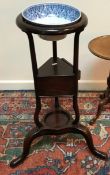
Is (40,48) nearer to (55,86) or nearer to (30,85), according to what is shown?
(30,85)

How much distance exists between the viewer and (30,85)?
7.30 ft

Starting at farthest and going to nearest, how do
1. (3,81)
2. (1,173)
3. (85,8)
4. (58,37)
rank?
(3,81)
(85,8)
(1,173)
(58,37)

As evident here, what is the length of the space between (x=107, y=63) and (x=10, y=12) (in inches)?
34.2

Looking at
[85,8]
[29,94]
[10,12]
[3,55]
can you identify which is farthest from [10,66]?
[85,8]

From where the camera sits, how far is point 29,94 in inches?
86.4

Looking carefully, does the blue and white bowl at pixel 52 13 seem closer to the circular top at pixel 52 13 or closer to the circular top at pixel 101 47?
the circular top at pixel 52 13

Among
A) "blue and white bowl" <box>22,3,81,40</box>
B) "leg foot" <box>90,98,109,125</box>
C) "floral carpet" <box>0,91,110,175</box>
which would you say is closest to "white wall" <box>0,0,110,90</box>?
"floral carpet" <box>0,91,110,175</box>

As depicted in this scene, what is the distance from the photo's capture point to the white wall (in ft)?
6.06

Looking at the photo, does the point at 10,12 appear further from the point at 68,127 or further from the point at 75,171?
the point at 75,171

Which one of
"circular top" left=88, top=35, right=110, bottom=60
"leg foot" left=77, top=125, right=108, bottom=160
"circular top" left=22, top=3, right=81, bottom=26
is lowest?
"leg foot" left=77, top=125, right=108, bottom=160

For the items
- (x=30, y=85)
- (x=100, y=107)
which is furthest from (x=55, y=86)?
(x=30, y=85)

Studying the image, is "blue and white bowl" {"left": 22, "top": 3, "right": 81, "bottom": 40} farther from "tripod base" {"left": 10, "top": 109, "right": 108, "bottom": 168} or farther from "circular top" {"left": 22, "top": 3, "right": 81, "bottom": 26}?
"tripod base" {"left": 10, "top": 109, "right": 108, "bottom": 168}

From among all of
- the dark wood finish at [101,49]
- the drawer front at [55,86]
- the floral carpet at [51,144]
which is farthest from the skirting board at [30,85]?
the drawer front at [55,86]

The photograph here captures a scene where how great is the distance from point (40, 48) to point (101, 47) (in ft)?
1.96
